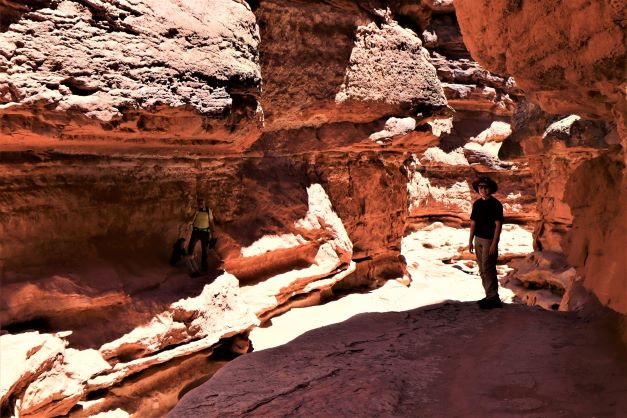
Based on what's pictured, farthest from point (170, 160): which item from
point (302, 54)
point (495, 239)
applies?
point (495, 239)

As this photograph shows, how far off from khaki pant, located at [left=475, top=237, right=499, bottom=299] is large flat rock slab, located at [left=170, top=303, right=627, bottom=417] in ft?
1.62

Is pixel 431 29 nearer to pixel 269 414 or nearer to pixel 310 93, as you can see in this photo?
pixel 310 93

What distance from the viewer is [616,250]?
8.53 feet

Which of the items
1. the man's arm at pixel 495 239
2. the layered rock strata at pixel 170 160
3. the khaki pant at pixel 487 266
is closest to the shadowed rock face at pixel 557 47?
the man's arm at pixel 495 239

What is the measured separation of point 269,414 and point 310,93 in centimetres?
556

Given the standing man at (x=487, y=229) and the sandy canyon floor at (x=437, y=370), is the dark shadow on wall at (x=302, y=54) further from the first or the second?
the sandy canyon floor at (x=437, y=370)

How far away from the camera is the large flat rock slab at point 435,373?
6.52 ft

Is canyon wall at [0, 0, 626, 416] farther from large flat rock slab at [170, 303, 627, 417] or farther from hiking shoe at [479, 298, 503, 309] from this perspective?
hiking shoe at [479, 298, 503, 309]

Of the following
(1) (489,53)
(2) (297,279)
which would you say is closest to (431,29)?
(2) (297,279)

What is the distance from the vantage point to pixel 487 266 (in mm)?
3807

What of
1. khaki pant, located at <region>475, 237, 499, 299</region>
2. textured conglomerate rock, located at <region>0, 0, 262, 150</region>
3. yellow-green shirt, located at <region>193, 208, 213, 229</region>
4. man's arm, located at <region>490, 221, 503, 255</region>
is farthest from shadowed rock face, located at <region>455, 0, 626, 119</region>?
yellow-green shirt, located at <region>193, 208, 213, 229</region>

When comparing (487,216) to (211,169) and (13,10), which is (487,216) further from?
(13,10)

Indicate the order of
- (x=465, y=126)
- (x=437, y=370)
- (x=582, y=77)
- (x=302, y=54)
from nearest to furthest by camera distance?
(x=582, y=77) → (x=437, y=370) → (x=302, y=54) → (x=465, y=126)

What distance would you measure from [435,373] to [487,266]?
169cm
